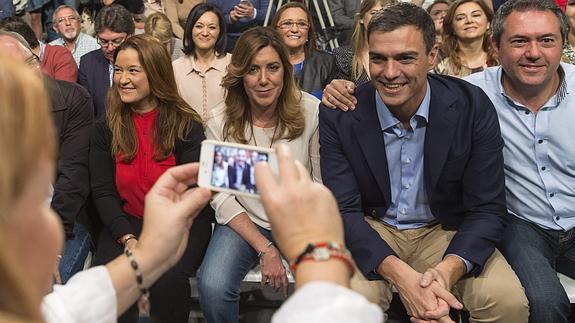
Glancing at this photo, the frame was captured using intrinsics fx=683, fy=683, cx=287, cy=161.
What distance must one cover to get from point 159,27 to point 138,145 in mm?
2234

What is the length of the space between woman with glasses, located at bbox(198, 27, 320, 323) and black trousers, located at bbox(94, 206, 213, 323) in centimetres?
7

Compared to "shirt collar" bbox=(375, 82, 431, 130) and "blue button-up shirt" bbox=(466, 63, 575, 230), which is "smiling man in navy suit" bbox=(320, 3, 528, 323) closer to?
"shirt collar" bbox=(375, 82, 431, 130)

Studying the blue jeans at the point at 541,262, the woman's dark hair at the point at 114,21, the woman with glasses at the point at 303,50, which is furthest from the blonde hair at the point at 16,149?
the woman's dark hair at the point at 114,21

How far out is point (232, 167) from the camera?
1298 millimetres

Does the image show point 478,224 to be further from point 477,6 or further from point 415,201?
point 477,6

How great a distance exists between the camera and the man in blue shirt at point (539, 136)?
2307 mm

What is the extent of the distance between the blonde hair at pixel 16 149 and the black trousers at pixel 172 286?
1.67m

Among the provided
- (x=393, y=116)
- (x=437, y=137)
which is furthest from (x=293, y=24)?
(x=437, y=137)

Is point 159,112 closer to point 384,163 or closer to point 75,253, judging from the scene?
point 75,253

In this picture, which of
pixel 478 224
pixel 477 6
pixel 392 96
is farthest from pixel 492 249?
pixel 477 6

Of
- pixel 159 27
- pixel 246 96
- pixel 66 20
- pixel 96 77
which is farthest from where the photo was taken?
pixel 66 20

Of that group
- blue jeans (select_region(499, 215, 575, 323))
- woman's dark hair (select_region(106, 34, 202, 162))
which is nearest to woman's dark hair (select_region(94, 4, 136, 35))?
woman's dark hair (select_region(106, 34, 202, 162))

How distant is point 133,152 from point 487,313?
4.50ft

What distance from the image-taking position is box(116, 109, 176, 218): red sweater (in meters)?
2.56
